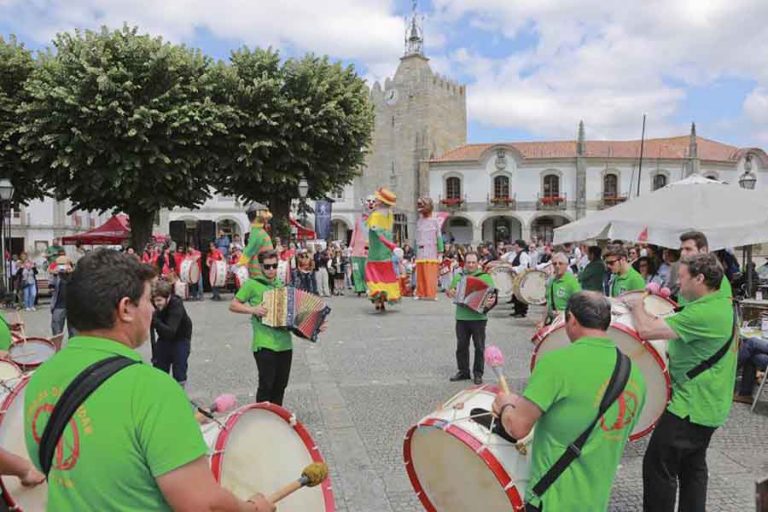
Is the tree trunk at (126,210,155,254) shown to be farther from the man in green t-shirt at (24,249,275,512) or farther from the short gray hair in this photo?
the man in green t-shirt at (24,249,275,512)

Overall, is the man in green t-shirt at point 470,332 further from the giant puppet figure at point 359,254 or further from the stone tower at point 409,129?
the stone tower at point 409,129

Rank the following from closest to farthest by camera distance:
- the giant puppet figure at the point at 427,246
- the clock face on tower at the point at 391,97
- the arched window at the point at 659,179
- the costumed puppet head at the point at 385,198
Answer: the costumed puppet head at the point at 385,198 → the giant puppet figure at the point at 427,246 → the arched window at the point at 659,179 → the clock face on tower at the point at 391,97

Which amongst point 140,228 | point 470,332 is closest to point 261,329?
point 470,332

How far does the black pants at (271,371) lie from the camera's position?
5934mm

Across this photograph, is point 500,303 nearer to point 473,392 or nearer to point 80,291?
point 473,392

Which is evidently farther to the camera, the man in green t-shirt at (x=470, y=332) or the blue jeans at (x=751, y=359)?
the man in green t-shirt at (x=470, y=332)

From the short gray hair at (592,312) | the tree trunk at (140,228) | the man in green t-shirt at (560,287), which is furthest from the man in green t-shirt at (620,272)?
the tree trunk at (140,228)

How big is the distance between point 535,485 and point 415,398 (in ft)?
14.7

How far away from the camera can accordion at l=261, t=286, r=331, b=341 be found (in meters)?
5.85

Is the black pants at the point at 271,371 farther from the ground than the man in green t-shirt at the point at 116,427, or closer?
closer

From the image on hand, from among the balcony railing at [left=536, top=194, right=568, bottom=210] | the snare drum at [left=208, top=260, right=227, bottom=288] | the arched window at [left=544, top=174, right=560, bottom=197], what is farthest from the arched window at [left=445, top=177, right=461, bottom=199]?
the snare drum at [left=208, top=260, right=227, bottom=288]

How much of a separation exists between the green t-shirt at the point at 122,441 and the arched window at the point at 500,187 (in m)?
49.9

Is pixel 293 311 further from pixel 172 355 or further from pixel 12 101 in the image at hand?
pixel 12 101

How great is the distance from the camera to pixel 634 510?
14.6 ft
